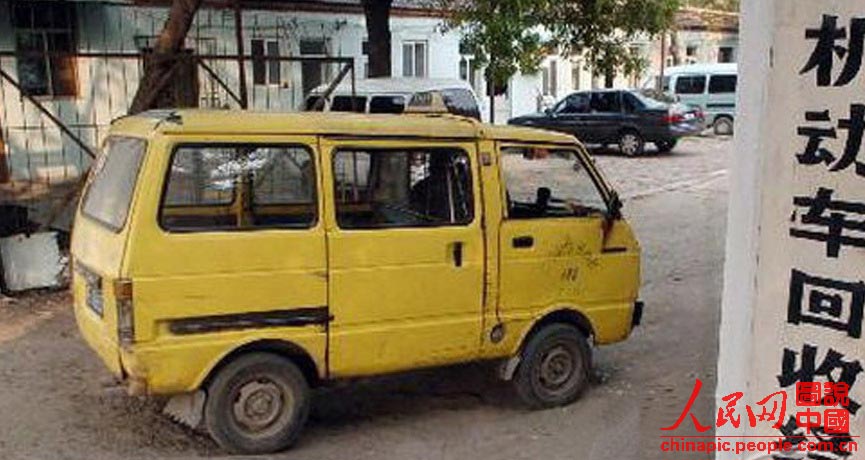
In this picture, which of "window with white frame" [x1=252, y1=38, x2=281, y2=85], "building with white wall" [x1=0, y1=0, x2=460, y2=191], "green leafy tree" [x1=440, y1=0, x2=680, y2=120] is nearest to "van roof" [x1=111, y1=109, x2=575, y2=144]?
"green leafy tree" [x1=440, y1=0, x2=680, y2=120]

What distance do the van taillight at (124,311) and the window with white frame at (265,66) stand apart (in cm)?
1374

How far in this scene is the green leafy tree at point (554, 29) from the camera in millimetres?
9359

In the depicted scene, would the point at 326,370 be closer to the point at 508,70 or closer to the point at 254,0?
the point at 508,70

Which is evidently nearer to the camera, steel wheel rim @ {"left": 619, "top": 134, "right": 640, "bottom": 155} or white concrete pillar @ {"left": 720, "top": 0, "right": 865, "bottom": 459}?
white concrete pillar @ {"left": 720, "top": 0, "right": 865, "bottom": 459}

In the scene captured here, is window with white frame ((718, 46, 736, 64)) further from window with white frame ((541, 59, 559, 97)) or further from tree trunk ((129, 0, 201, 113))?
tree trunk ((129, 0, 201, 113))

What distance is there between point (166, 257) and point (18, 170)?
1164 cm

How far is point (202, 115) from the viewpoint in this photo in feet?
16.4

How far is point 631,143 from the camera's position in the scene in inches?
851

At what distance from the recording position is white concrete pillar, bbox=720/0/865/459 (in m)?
3.02

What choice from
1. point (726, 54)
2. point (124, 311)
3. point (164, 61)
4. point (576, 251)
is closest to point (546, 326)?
point (576, 251)

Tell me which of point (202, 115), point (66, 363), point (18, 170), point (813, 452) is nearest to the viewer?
point (813, 452)

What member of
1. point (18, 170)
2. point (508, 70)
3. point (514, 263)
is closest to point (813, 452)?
point (514, 263)

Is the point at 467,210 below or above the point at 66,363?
above

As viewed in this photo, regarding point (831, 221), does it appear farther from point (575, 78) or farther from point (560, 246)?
point (575, 78)
